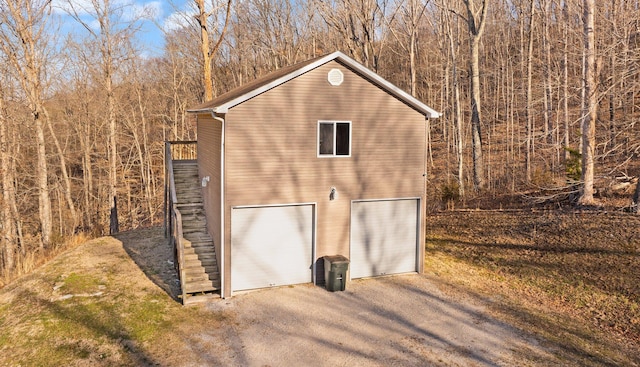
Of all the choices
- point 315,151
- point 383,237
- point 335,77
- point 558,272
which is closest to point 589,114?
point 558,272

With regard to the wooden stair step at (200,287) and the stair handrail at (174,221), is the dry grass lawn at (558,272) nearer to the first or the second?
the wooden stair step at (200,287)

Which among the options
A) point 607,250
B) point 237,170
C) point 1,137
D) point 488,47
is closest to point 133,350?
point 237,170

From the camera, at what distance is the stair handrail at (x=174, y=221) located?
1075 centimetres

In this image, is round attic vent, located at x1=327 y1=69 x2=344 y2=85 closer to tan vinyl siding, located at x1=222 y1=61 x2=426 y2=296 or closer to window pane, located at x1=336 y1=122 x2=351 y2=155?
tan vinyl siding, located at x1=222 y1=61 x2=426 y2=296

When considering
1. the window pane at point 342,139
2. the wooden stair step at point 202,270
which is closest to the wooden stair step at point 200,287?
the wooden stair step at point 202,270

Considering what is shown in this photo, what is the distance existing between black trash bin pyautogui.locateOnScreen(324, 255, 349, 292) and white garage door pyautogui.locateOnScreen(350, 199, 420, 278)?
84cm

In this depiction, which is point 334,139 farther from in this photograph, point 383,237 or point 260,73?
point 260,73

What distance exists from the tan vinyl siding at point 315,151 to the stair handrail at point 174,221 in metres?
1.31

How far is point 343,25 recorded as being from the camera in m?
27.0

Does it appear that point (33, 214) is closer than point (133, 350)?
No

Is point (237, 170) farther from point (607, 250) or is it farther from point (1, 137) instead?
point (1, 137)

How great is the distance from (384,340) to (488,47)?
4142cm

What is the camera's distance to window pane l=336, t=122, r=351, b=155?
11812 millimetres

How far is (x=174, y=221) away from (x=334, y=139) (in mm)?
5724
